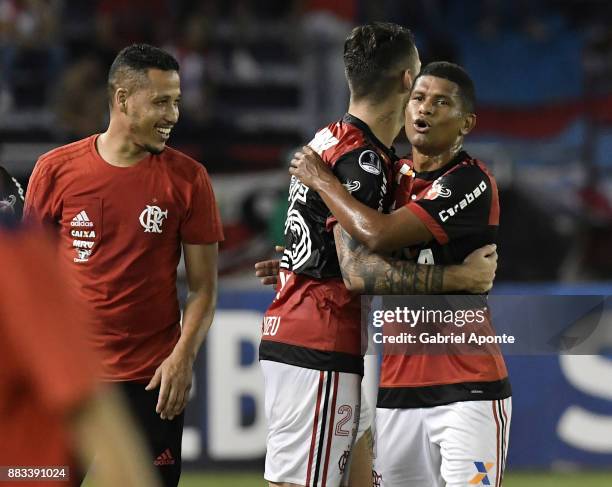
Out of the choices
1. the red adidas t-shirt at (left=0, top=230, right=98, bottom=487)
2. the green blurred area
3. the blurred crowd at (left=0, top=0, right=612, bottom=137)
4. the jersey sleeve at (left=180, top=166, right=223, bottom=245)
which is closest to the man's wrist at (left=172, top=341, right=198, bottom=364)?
the jersey sleeve at (left=180, top=166, right=223, bottom=245)

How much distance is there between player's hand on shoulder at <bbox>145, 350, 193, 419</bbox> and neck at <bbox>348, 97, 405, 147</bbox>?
4.06 feet

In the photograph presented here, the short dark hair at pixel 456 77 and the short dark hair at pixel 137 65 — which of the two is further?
the short dark hair at pixel 137 65

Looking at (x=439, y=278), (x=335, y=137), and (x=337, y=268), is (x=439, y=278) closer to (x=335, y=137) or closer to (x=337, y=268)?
(x=337, y=268)

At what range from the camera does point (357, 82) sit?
4812 millimetres

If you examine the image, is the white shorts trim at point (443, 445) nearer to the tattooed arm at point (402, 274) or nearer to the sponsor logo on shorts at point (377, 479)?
the sponsor logo on shorts at point (377, 479)

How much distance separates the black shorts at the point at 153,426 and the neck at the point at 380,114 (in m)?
1.45

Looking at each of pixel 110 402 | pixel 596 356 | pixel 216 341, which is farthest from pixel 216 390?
pixel 110 402

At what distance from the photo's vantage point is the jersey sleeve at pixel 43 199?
16.8 feet

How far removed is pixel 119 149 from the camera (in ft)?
17.0

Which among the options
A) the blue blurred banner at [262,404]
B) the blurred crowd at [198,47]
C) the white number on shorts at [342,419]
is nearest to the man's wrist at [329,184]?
the white number on shorts at [342,419]

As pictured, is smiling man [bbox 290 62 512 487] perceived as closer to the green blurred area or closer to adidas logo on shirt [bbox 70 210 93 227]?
adidas logo on shirt [bbox 70 210 93 227]

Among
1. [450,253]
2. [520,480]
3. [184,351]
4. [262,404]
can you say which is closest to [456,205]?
[450,253]

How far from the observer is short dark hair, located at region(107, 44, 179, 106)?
512 cm

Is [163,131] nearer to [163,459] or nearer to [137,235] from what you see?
[137,235]
